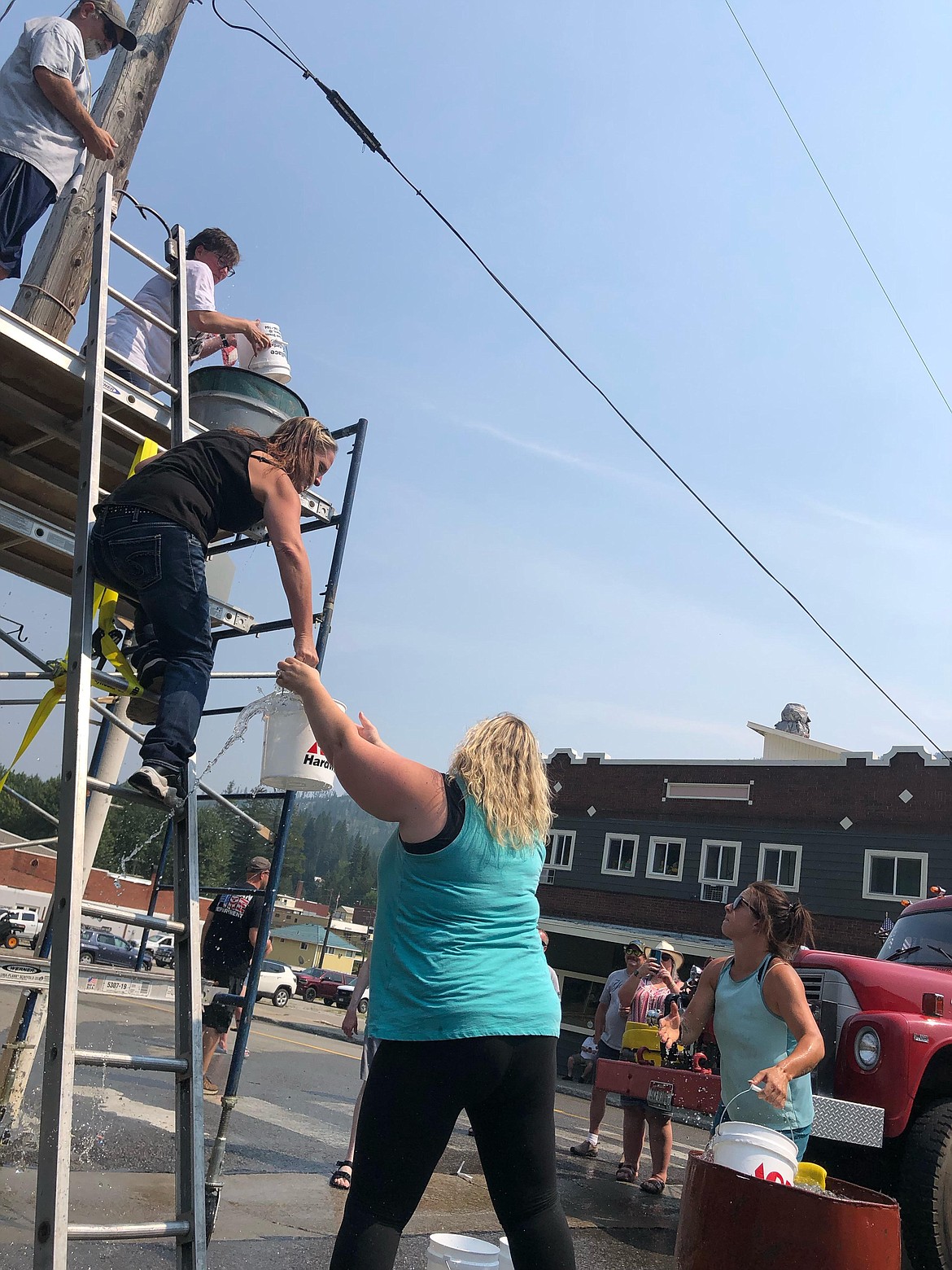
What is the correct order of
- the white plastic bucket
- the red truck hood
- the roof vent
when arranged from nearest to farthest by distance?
the white plastic bucket < the red truck hood < the roof vent

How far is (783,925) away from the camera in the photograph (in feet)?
14.5

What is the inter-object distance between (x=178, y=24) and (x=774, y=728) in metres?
31.7

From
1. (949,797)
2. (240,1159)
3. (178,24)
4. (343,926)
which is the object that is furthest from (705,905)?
(343,926)

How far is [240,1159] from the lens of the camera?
550 centimetres

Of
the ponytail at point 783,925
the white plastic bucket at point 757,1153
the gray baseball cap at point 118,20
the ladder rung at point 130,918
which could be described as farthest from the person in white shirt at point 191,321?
the white plastic bucket at point 757,1153

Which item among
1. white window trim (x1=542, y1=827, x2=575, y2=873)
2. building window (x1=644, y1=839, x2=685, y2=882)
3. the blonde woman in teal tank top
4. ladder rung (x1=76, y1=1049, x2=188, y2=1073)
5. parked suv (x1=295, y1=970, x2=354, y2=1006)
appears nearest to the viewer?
the blonde woman in teal tank top

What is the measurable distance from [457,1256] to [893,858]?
23.0 metres

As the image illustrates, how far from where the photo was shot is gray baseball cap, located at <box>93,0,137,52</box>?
534 centimetres

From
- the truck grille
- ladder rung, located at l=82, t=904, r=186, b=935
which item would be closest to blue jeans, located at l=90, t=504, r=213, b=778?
ladder rung, located at l=82, t=904, r=186, b=935

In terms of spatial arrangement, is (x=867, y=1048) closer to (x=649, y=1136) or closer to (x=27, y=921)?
(x=649, y=1136)

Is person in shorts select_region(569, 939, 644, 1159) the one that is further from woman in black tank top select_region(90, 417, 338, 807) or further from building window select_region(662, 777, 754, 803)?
building window select_region(662, 777, 754, 803)

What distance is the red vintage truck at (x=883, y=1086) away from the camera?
192 inches

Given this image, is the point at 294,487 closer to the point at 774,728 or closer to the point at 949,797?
the point at 949,797

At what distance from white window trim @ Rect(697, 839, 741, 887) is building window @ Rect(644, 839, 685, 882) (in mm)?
Answer: 523
